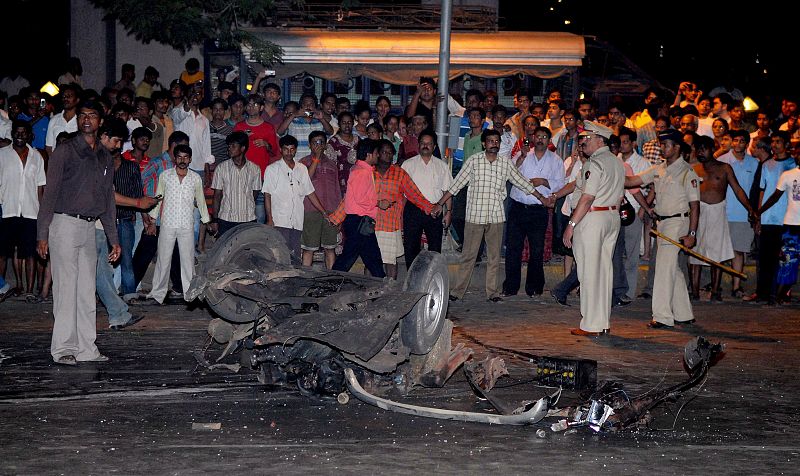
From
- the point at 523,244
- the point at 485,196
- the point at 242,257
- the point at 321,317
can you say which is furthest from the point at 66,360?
the point at 523,244

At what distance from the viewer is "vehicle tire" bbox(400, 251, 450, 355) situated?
9.60 meters

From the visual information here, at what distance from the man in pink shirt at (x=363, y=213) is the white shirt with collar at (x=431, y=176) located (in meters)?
0.73

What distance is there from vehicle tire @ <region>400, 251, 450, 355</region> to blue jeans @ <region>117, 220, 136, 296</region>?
581 cm

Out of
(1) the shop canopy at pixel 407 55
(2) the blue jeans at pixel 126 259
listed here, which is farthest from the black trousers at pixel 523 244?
(1) the shop canopy at pixel 407 55

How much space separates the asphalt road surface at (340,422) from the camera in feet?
25.5

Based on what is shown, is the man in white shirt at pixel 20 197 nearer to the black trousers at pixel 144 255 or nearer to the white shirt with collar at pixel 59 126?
the white shirt with collar at pixel 59 126

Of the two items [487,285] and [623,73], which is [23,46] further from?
[487,285]

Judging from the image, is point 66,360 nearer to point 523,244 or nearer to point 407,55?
point 523,244

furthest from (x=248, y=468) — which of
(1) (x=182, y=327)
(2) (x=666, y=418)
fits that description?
(1) (x=182, y=327)

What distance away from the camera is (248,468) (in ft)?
24.8

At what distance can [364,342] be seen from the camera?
890 centimetres

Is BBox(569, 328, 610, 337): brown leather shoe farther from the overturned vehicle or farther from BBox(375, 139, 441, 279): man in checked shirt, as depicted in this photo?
the overturned vehicle

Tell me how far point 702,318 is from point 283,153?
5.66 meters

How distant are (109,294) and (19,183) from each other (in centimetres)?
290
